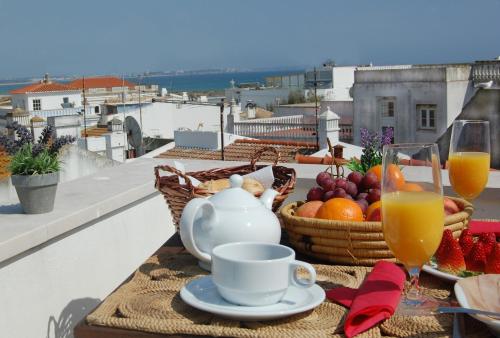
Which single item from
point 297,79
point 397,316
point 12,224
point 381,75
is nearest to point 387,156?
point 397,316

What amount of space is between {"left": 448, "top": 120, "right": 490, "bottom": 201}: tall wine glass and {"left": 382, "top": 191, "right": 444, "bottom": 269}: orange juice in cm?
65

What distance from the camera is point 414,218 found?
1.38 metres

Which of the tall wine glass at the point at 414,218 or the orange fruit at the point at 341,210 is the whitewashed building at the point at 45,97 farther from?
the tall wine glass at the point at 414,218

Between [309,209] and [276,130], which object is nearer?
[309,209]

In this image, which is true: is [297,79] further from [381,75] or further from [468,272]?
[468,272]

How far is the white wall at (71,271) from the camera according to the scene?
243 centimetres

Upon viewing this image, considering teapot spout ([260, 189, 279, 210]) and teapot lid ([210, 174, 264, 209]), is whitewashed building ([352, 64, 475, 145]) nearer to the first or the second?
teapot spout ([260, 189, 279, 210])

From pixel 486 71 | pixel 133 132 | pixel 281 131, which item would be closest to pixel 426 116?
pixel 486 71

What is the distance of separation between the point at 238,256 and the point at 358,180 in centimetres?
62

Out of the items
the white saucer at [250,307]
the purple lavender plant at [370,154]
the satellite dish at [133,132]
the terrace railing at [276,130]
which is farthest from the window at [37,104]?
the white saucer at [250,307]

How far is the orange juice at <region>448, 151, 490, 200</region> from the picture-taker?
2.01 m

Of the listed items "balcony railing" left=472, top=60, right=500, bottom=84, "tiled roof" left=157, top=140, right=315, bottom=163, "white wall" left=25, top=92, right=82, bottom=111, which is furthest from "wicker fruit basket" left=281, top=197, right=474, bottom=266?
"white wall" left=25, top=92, right=82, bottom=111

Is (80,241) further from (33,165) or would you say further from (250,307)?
(250,307)

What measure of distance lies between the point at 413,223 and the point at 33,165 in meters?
1.54
